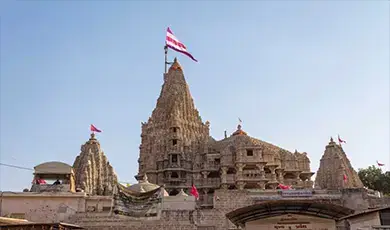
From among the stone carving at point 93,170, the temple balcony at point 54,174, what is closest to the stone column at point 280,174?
the stone carving at point 93,170

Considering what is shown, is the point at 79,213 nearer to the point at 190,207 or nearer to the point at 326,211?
the point at 190,207

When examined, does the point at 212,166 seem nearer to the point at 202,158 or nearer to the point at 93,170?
the point at 202,158

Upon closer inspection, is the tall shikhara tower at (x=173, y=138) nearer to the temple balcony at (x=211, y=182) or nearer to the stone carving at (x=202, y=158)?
the stone carving at (x=202, y=158)

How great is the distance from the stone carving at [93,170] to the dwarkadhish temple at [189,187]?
113 millimetres

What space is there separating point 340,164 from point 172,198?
24.7m

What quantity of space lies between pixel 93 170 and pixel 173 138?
1030 cm

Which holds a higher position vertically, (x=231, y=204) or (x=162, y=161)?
(x=162, y=161)

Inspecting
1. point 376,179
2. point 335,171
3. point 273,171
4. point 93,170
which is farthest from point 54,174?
point 376,179

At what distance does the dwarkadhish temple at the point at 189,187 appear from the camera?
59.8 ft

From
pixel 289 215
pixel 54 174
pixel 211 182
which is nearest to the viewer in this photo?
pixel 289 215

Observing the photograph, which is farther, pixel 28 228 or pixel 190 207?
pixel 190 207

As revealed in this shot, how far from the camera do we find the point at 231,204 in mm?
32562

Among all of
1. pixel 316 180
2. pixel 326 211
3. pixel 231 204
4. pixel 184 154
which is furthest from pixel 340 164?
pixel 326 211

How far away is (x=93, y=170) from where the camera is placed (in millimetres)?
48062
